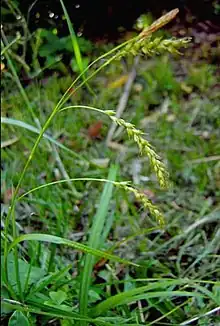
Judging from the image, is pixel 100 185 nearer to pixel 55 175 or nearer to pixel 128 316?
pixel 55 175

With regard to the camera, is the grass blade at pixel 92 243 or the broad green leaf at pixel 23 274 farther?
the broad green leaf at pixel 23 274

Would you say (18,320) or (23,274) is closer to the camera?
(18,320)

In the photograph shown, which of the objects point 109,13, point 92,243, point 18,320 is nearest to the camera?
point 18,320

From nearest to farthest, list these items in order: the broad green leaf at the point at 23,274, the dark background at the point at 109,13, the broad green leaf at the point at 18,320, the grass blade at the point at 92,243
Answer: the broad green leaf at the point at 18,320 → the grass blade at the point at 92,243 → the broad green leaf at the point at 23,274 → the dark background at the point at 109,13

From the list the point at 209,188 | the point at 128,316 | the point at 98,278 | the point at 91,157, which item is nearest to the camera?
the point at 128,316

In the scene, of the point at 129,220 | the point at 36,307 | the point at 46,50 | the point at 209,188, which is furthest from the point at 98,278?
the point at 46,50

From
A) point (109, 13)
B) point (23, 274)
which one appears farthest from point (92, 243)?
point (109, 13)

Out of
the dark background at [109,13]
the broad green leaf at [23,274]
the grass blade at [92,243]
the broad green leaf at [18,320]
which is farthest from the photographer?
the dark background at [109,13]

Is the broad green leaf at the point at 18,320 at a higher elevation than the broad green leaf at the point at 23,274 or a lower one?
higher

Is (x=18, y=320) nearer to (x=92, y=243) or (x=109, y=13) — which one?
(x=92, y=243)

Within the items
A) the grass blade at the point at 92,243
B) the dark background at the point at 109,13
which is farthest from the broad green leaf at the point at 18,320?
the dark background at the point at 109,13

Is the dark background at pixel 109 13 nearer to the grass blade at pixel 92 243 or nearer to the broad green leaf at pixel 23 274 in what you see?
the grass blade at pixel 92 243
